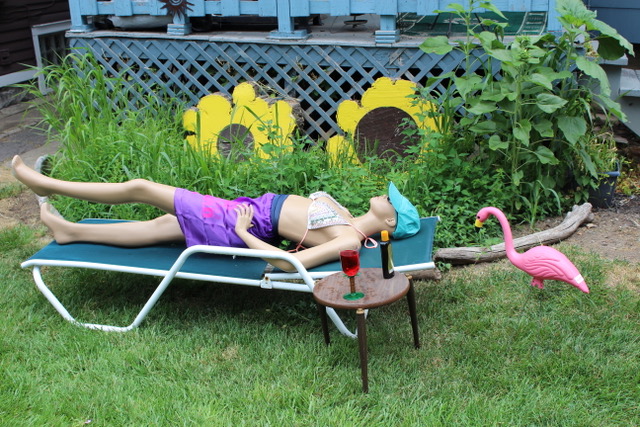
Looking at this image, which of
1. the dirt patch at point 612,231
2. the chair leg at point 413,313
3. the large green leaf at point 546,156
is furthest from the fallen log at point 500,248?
the chair leg at point 413,313

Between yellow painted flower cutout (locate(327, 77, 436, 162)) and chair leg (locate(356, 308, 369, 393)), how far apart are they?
2663 millimetres

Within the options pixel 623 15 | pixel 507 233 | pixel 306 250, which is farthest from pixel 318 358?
pixel 623 15

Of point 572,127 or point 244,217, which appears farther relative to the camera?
point 572,127

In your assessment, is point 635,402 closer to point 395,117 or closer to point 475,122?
point 475,122

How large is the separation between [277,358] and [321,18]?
521 cm

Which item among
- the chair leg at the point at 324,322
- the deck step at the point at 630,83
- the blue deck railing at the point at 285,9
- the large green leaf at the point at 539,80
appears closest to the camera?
the chair leg at the point at 324,322

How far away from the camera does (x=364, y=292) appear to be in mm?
3318

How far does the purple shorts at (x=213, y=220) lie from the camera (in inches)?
158

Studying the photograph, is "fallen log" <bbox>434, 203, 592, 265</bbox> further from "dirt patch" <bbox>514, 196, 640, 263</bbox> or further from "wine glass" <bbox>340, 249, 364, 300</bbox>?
"wine glass" <bbox>340, 249, 364, 300</bbox>

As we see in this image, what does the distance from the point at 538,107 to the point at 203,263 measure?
245 cm

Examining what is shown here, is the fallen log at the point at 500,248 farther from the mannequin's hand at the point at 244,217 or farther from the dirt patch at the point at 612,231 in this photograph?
the mannequin's hand at the point at 244,217

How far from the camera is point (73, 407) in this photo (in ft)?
10.6

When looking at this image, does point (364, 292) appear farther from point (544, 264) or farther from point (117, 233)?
point (117, 233)

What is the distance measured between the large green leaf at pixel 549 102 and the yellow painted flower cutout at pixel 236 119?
2.04 m
